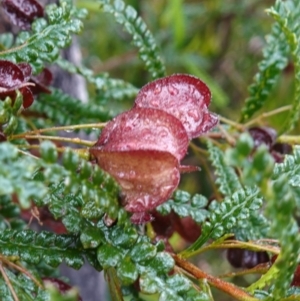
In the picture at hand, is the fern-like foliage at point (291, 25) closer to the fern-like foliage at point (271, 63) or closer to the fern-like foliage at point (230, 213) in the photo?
the fern-like foliage at point (271, 63)

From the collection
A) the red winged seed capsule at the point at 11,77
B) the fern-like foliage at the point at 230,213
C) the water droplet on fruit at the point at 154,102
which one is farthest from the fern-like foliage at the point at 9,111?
the fern-like foliage at the point at 230,213

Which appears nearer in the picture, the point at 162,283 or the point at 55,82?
the point at 162,283

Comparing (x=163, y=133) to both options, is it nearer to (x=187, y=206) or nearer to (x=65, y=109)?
(x=187, y=206)

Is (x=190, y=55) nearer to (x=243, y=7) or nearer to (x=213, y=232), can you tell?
(x=243, y=7)

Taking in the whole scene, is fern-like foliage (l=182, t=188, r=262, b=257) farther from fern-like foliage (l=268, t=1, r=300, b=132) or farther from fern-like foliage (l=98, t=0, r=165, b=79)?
fern-like foliage (l=98, t=0, r=165, b=79)

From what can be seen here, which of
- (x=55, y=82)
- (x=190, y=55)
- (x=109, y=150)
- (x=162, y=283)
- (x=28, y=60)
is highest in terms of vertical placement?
(x=190, y=55)

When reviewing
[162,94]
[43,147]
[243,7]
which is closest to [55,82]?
[162,94]

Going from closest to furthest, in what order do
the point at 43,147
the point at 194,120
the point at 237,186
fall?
the point at 43,147
the point at 194,120
the point at 237,186

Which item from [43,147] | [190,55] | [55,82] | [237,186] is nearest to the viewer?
[43,147]

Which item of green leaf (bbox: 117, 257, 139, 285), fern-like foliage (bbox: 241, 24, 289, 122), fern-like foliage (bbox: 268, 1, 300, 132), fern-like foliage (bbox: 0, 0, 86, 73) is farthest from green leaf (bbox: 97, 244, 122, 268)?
fern-like foliage (bbox: 241, 24, 289, 122)
